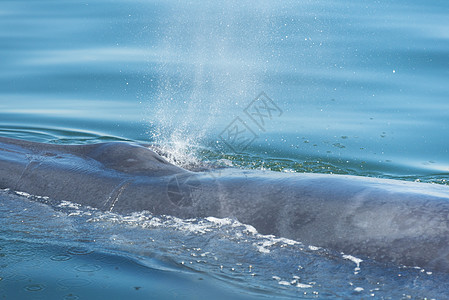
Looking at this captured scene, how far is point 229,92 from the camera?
1181cm

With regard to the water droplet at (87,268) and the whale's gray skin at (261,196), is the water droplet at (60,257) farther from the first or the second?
the whale's gray skin at (261,196)

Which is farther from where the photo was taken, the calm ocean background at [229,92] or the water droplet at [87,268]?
the calm ocean background at [229,92]

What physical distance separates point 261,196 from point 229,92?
6.62m

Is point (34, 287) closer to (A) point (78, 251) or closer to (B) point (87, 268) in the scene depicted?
(B) point (87, 268)

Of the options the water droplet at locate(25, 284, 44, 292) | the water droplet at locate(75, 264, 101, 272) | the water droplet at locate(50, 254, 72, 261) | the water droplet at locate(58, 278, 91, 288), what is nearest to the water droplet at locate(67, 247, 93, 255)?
the water droplet at locate(50, 254, 72, 261)

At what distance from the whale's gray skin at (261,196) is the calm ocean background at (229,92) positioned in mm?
177

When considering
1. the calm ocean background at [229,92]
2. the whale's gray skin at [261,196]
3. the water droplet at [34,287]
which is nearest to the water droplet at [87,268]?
Result: the calm ocean background at [229,92]

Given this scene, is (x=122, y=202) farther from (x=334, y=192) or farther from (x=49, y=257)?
(x=334, y=192)

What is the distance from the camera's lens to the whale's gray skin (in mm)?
4719

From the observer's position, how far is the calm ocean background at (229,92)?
526cm

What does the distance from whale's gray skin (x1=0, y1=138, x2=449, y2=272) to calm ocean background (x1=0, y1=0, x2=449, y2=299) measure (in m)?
0.18

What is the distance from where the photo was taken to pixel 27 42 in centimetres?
1369

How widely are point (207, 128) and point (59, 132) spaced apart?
2036mm

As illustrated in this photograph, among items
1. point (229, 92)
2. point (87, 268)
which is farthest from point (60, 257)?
→ point (229, 92)
